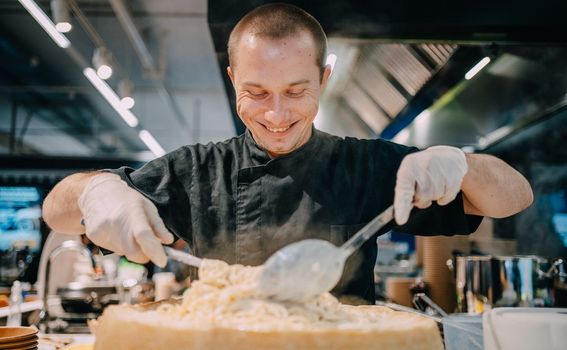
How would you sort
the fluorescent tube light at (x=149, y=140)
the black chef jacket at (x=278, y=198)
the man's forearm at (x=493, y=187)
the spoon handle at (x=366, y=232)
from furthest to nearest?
1. the fluorescent tube light at (x=149, y=140)
2. the black chef jacket at (x=278, y=198)
3. the man's forearm at (x=493, y=187)
4. the spoon handle at (x=366, y=232)

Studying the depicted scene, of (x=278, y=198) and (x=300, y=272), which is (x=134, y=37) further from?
(x=300, y=272)

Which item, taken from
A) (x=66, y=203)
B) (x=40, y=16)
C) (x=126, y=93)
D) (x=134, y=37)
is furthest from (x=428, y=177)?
(x=126, y=93)

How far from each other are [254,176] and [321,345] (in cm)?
103

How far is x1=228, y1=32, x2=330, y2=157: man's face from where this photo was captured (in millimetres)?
1613

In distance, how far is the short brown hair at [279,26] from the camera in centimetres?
165

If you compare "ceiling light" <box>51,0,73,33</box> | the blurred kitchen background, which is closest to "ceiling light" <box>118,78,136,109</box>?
the blurred kitchen background

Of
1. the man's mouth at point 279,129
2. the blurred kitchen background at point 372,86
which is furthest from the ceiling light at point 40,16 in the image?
the man's mouth at point 279,129

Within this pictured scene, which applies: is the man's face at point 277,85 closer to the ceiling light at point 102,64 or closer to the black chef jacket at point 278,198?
the black chef jacket at point 278,198

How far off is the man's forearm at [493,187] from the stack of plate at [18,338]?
1294mm

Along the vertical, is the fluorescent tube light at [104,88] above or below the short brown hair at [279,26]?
above

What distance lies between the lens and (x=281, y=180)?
1786 millimetres

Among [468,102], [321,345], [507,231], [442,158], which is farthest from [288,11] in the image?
[507,231]

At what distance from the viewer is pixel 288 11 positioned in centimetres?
173

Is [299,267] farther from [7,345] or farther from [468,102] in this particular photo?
[468,102]
